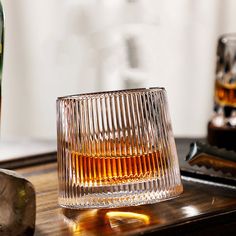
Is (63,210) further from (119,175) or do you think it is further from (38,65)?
(38,65)

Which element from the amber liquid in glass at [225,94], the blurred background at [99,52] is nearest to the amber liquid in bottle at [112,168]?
the amber liquid in glass at [225,94]

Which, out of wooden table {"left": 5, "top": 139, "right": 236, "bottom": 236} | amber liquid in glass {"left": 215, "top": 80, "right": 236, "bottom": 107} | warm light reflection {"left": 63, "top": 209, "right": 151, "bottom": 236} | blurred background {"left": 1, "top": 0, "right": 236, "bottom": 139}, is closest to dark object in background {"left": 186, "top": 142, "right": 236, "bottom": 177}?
wooden table {"left": 5, "top": 139, "right": 236, "bottom": 236}

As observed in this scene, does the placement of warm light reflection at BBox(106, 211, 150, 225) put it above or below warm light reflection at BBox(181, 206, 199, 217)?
below

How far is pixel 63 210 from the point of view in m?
0.60

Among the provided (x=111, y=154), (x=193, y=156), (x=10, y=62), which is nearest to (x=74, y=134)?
(x=111, y=154)

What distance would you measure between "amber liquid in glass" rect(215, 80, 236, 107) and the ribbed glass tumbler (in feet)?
1.19

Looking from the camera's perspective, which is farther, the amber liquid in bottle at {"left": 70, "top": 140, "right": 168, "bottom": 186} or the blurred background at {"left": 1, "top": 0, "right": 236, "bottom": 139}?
the blurred background at {"left": 1, "top": 0, "right": 236, "bottom": 139}

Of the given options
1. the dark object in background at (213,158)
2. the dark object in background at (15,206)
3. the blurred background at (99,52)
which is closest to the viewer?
the dark object in background at (15,206)

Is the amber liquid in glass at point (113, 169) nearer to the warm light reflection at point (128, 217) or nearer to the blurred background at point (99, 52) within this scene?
the warm light reflection at point (128, 217)

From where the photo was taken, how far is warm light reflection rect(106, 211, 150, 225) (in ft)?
1.76

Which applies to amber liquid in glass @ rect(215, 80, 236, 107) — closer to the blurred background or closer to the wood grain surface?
the wood grain surface

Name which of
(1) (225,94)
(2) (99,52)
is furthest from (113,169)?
(2) (99,52)

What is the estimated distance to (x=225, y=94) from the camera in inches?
37.8

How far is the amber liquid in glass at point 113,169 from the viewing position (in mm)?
595
